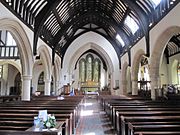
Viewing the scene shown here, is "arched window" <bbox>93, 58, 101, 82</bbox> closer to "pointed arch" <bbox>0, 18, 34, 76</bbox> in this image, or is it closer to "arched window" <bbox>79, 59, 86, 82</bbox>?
"arched window" <bbox>79, 59, 86, 82</bbox>

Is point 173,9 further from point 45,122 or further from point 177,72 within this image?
point 177,72

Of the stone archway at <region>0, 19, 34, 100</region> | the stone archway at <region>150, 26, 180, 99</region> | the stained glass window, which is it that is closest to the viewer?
the stone archway at <region>0, 19, 34, 100</region>

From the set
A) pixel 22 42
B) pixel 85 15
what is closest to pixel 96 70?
pixel 85 15

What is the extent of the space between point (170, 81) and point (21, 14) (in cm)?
1636

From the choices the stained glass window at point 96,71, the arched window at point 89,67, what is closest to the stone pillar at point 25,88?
the arched window at point 89,67

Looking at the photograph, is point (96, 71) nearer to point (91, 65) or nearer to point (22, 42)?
point (91, 65)

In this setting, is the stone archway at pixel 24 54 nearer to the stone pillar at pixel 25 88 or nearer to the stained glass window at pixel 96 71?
the stone pillar at pixel 25 88

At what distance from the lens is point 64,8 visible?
14.1 metres

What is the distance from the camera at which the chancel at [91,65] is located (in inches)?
184

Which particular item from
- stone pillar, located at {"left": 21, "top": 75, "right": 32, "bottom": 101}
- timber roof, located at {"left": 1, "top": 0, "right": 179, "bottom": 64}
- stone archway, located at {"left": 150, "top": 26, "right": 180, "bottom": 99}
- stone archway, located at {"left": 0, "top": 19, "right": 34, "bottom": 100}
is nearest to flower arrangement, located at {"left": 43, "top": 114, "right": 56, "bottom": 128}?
timber roof, located at {"left": 1, "top": 0, "right": 179, "bottom": 64}

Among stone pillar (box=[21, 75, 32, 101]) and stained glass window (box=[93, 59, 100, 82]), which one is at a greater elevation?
stained glass window (box=[93, 59, 100, 82])

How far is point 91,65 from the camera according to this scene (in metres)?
30.8

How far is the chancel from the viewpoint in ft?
15.4

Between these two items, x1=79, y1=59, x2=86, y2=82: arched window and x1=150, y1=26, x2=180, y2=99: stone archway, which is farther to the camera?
x1=79, y1=59, x2=86, y2=82: arched window
